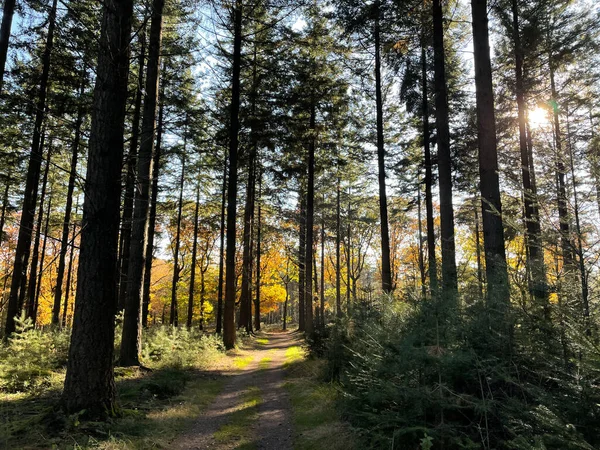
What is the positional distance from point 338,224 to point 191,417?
2061 cm

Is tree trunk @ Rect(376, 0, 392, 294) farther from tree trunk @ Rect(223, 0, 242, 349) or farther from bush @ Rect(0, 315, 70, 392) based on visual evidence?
bush @ Rect(0, 315, 70, 392)

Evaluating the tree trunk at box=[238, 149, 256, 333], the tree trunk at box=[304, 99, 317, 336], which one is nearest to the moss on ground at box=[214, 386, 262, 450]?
the tree trunk at box=[304, 99, 317, 336]

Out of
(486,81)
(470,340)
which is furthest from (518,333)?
(486,81)

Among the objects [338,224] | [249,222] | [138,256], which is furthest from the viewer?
[338,224]

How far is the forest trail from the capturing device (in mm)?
5668

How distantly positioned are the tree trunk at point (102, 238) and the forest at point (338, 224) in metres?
0.03

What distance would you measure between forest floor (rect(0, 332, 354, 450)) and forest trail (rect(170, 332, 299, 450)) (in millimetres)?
15

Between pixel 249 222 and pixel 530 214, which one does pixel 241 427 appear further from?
pixel 249 222

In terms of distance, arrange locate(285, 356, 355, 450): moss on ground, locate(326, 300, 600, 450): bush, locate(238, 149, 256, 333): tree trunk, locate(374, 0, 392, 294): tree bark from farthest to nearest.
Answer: locate(238, 149, 256, 333): tree trunk → locate(374, 0, 392, 294): tree bark → locate(285, 356, 355, 450): moss on ground → locate(326, 300, 600, 450): bush

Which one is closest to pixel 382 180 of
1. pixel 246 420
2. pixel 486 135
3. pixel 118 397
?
pixel 486 135

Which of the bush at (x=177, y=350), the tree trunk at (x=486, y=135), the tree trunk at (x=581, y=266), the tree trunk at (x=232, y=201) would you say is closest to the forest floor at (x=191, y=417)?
the bush at (x=177, y=350)

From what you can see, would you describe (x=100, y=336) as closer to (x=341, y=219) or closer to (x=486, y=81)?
(x=486, y=81)

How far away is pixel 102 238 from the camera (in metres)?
5.48

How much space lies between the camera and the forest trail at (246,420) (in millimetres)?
5668
